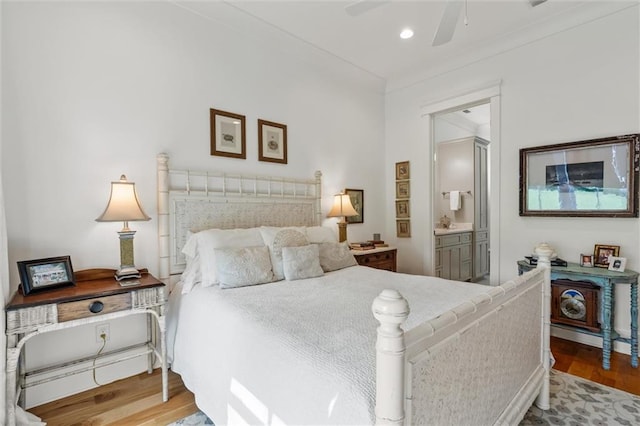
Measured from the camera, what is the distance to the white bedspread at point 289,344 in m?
1.08

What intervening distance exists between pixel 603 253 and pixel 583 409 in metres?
1.46

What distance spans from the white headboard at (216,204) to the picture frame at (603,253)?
271 centimetres

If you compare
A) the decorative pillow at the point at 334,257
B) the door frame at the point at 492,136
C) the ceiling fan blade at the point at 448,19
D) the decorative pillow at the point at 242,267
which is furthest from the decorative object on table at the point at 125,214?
the door frame at the point at 492,136

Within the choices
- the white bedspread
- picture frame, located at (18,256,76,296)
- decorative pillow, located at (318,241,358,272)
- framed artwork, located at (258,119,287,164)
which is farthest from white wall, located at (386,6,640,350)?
picture frame, located at (18,256,76,296)

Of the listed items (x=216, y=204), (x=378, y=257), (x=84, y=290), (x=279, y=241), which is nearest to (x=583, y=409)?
(x=378, y=257)

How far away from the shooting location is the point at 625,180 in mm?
2676

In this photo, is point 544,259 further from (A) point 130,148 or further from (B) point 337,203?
(A) point 130,148

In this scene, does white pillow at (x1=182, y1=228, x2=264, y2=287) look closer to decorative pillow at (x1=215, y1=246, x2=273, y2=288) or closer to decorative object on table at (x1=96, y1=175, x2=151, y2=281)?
decorative pillow at (x1=215, y1=246, x2=273, y2=288)

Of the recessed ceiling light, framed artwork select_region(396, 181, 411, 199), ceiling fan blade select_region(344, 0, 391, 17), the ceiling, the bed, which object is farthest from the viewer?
framed artwork select_region(396, 181, 411, 199)

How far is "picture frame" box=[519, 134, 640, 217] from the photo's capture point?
2662mm

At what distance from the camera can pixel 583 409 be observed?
1.95 meters

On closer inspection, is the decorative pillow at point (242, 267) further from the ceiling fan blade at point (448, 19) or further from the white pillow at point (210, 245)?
the ceiling fan blade at point (448, 19)

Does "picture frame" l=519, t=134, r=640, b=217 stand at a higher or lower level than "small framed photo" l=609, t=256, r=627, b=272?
higher

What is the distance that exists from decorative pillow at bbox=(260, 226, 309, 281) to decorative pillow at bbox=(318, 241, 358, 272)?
0.72 ft
